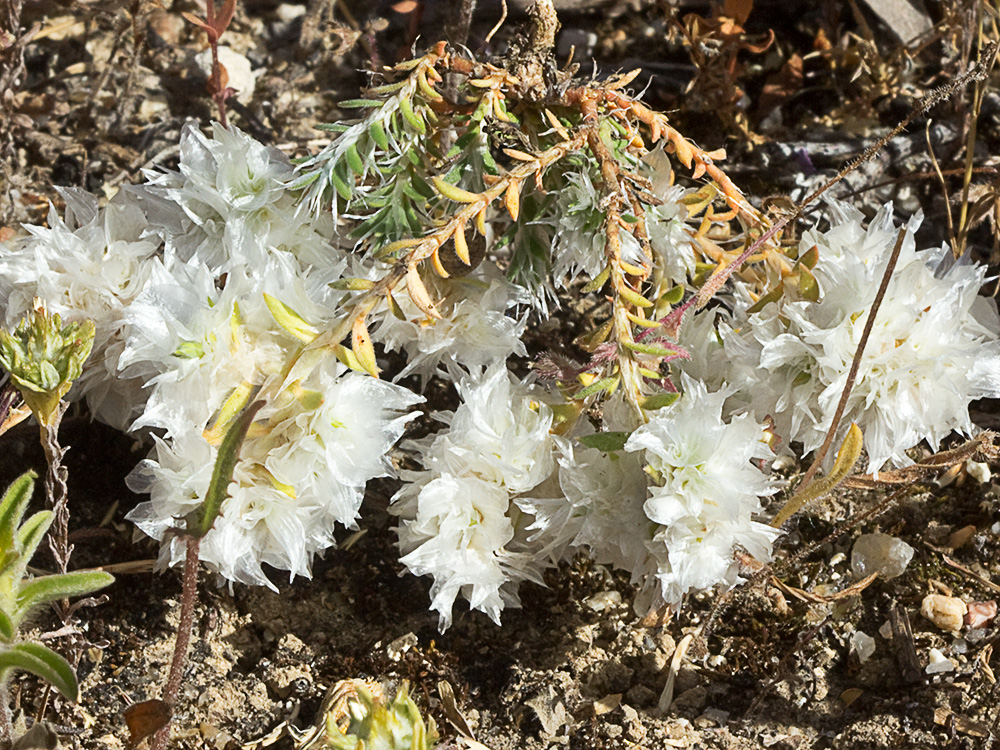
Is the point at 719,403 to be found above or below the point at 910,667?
above

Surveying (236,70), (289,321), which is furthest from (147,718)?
(236,70)

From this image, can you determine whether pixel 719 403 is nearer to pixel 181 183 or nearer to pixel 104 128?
pixel 181 183

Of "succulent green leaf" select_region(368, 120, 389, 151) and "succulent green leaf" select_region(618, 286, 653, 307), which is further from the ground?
"succulent green leaf" select_region(368, 120, 389, 151)

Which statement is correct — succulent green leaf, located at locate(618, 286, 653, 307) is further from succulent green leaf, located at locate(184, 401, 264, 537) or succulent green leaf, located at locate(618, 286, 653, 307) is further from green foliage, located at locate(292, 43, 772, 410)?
succulent green leaf, located at locate(184, 401, 264, 537)

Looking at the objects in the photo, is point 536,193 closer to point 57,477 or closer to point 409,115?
point 409,115

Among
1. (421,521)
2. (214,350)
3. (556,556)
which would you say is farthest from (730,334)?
(214,350)

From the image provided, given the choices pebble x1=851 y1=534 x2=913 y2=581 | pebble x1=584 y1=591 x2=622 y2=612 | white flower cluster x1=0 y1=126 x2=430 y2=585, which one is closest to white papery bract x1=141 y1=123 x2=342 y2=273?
white flower cluster x1=0 y1=126 x2=430 y2=585

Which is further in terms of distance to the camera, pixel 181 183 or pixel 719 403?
pixel 181 183
